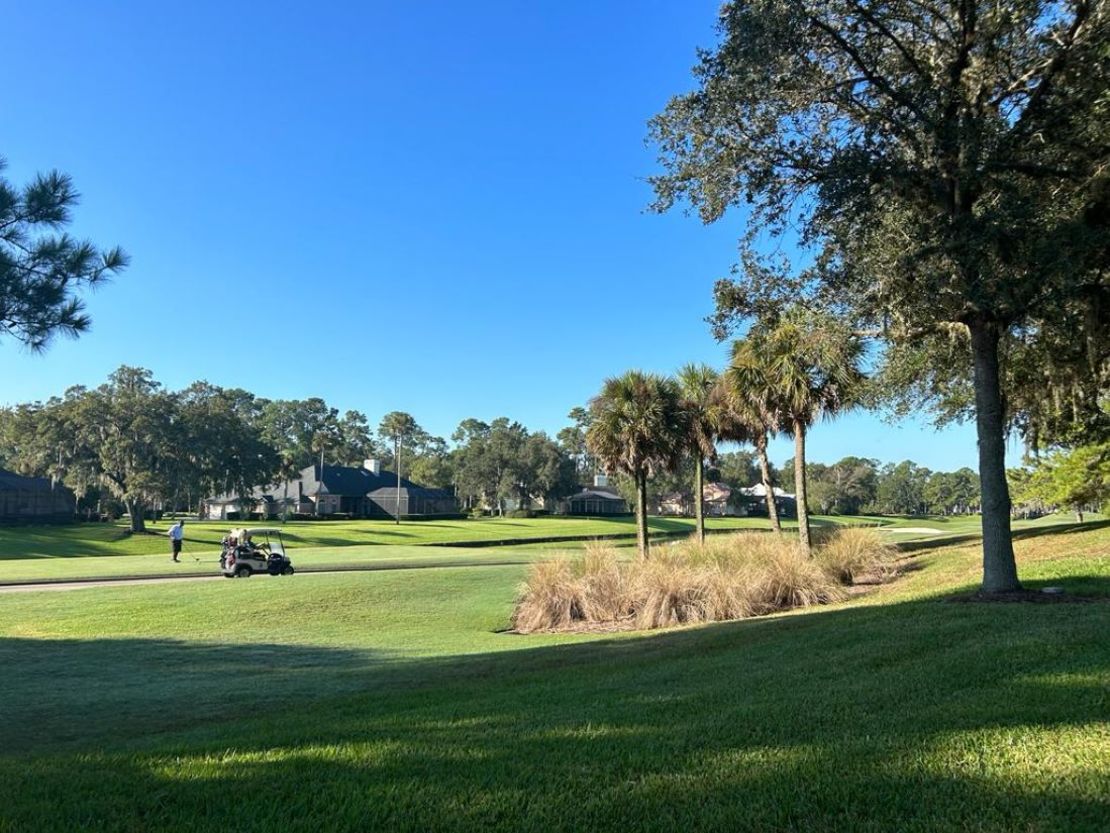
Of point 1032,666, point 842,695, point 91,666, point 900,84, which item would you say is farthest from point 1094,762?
point 91,666

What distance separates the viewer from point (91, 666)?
41.1 feet

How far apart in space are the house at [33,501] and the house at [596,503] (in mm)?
59063

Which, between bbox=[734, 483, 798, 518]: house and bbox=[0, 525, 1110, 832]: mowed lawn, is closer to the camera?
bbox=[0, 525, 1110, 832]: mowed lawn

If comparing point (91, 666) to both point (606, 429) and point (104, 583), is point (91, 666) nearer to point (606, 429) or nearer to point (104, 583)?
point (104, 583)

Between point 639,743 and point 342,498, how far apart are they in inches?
3527

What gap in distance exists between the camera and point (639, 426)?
26453 mm

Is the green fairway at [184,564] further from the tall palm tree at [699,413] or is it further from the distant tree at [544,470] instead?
the distant tree at [544,470]

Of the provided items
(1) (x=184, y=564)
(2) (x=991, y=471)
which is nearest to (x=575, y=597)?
(2) (x=991, y=471)

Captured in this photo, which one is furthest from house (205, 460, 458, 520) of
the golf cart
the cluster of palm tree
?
the cluster of palm tree

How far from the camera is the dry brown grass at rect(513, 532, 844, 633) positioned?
Answer: 15789 mm

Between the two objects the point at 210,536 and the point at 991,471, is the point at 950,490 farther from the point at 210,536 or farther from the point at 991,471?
the point at 991,471

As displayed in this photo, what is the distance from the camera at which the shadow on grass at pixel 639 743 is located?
400 cm

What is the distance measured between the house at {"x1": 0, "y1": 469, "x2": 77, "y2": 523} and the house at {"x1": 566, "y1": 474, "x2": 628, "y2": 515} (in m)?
59.1

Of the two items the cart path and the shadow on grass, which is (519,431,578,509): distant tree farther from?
the shadow on grass
